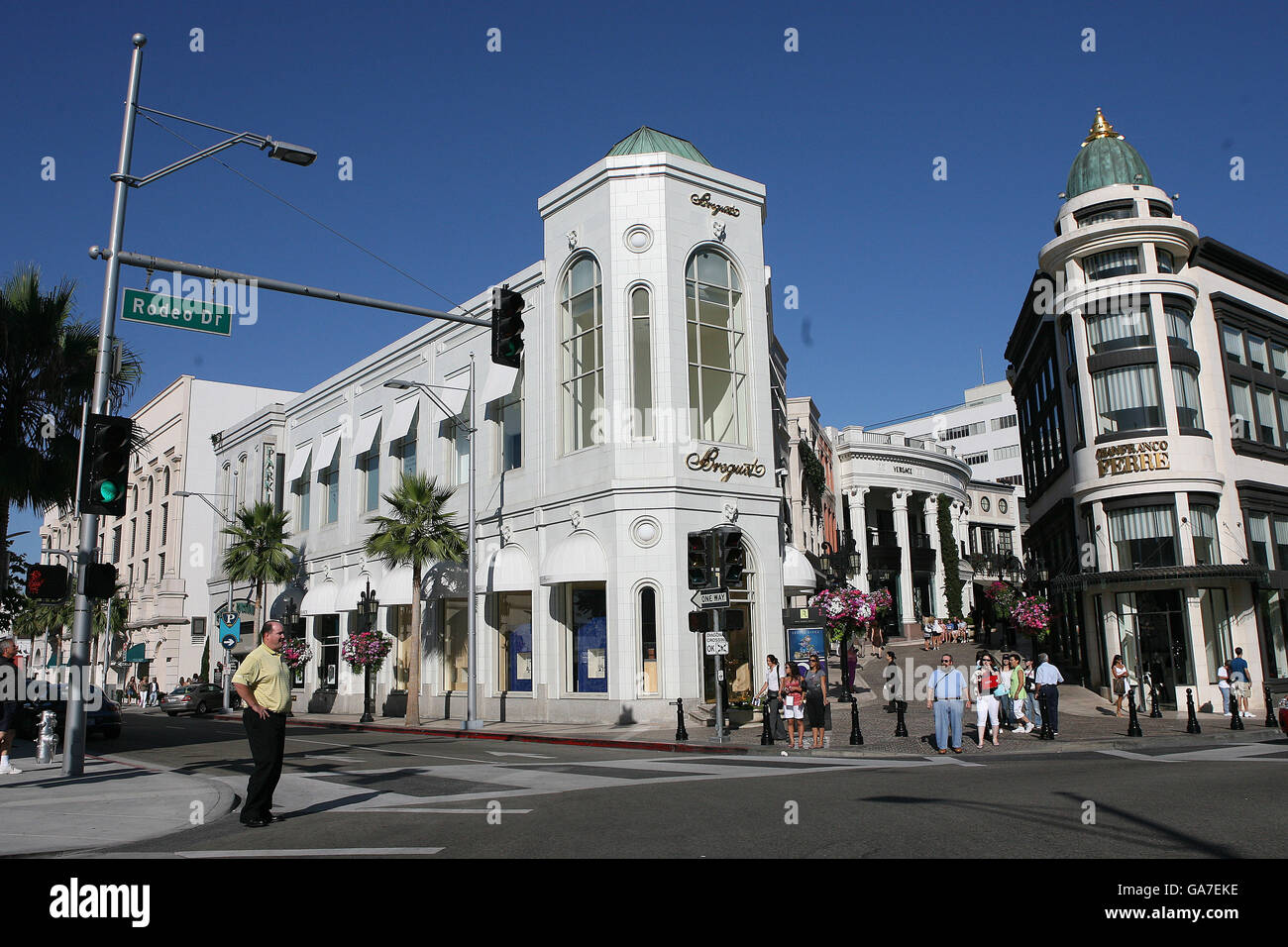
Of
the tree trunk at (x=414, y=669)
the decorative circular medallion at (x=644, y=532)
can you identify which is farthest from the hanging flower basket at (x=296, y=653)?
the decorative circular medallion at (x=644, y=532)

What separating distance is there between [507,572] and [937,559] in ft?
134

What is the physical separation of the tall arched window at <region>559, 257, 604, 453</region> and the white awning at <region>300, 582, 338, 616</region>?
610 inches

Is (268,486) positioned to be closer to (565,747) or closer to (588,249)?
(588,249)

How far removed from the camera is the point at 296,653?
40.0 meters

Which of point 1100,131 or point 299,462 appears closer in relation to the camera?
point 1100,131

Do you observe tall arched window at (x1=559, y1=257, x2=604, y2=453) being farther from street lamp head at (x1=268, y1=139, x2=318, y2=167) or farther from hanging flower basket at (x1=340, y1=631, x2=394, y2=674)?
street lamp head at (x1=268, y1=139, x2=318, y2=167)

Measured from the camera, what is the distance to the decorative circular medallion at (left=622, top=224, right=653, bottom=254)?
92.0 feet

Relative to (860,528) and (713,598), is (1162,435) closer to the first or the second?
(713,598)

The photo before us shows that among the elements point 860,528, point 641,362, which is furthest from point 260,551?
point 860,528
